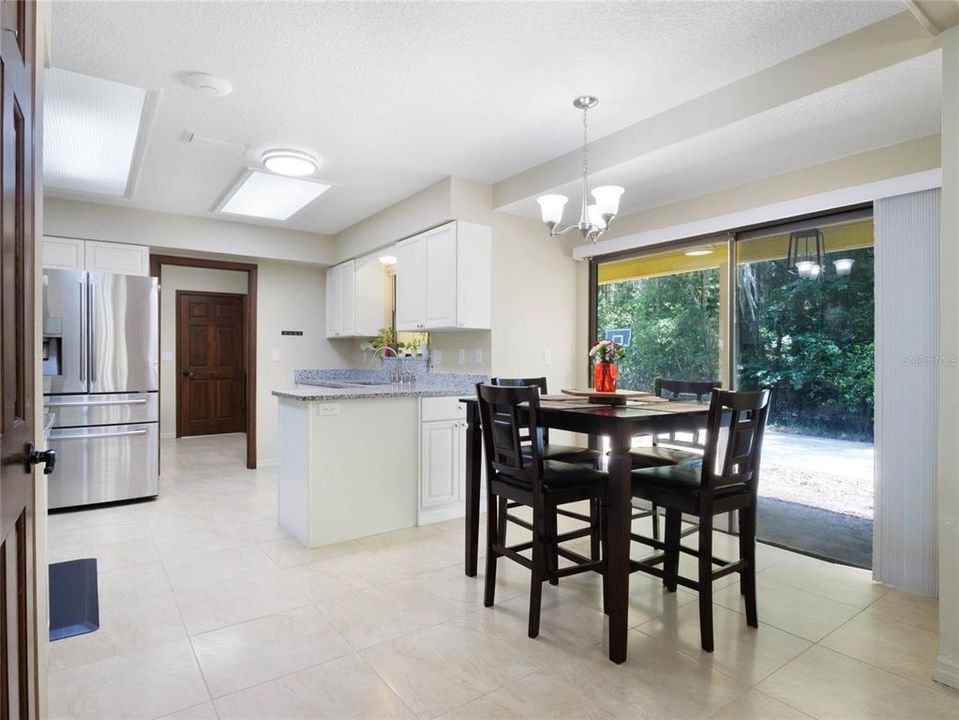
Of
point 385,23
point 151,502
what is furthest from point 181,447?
point 385,23

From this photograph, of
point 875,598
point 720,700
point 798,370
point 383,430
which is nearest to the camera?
point 720,700

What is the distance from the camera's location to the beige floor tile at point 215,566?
9.09ft

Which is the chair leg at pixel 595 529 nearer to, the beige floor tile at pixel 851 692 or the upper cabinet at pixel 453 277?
the beige floor tile at pixel 851 692

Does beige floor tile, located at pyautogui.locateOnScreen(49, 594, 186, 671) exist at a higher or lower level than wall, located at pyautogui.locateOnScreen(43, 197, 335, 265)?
lower

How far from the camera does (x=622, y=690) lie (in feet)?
6.14

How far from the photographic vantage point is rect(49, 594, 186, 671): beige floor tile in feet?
6.83

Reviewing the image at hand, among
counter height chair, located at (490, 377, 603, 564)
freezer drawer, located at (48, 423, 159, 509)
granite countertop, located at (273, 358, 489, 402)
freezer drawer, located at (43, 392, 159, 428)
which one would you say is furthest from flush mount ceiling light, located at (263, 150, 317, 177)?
freezer drawer, located at (48, 423, 159, 509)

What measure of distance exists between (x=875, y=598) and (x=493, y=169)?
10.6ft

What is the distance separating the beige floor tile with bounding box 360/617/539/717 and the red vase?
1200 millimetres

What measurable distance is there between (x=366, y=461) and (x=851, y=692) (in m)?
2.58

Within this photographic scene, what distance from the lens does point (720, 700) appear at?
1813 mm

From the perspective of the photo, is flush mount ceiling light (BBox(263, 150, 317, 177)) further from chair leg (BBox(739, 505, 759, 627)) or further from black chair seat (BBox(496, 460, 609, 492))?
chair leg (BBox(739, 505, 759, 627))

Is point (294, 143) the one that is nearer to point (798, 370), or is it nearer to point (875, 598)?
point (798, 370)

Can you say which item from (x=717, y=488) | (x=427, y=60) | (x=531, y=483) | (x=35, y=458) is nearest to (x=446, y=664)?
(x=531, y=483)
